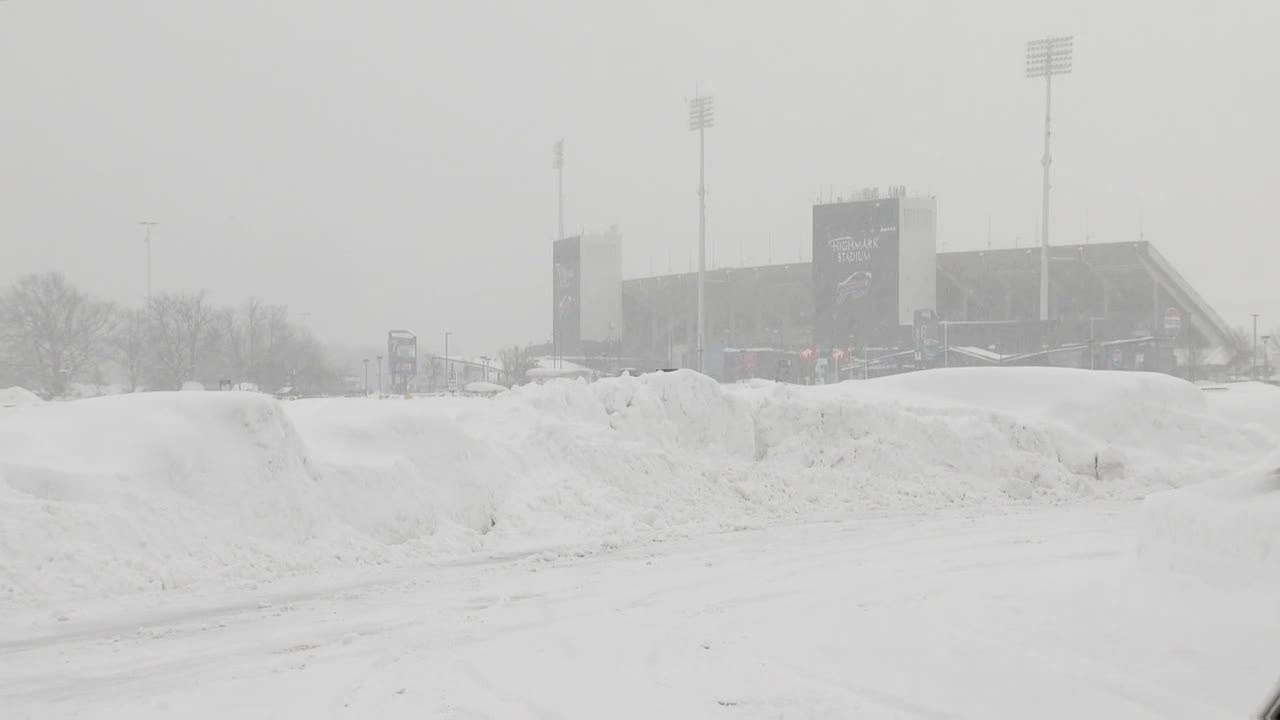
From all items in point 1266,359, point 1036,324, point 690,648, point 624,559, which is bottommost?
point 624,559

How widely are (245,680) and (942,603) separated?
4915 millimetres

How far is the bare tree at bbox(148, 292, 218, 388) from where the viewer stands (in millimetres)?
79125

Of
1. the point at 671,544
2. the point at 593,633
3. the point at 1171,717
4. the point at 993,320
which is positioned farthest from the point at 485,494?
the point at 993,320

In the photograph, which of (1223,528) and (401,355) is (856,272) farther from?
(1223,528)

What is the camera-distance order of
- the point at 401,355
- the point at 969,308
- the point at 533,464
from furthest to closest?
the point at 969,308 < the point at 401,355 < the point at 533,464

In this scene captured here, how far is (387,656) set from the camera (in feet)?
24.6

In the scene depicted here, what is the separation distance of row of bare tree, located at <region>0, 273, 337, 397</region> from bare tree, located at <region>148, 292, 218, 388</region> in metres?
0.07

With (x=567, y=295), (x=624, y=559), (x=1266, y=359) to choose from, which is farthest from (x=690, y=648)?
(x=567, y=295)

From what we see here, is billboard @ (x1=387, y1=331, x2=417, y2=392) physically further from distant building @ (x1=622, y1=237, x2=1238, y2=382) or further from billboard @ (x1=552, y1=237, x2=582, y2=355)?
billboard @ (x1=552, y1=237, x2=582, y2=355)

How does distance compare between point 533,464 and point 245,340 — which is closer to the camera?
point 533,464

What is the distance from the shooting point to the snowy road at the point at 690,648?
5855 mm

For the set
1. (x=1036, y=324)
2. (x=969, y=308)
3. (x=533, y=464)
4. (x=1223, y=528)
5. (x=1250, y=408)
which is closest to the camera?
(x=1223, y=528)

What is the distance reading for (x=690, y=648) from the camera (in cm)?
734

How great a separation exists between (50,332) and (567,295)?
53.0 metres
